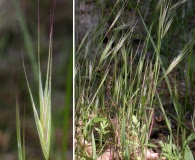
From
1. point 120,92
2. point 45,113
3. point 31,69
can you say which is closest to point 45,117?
point 45,113

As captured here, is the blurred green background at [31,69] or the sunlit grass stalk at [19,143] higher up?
the blurred green background at [31,69]

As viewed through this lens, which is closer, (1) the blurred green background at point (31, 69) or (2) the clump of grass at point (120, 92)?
(1) the blurred green background at point (31, 69)

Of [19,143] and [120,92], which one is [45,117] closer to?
[19,143]

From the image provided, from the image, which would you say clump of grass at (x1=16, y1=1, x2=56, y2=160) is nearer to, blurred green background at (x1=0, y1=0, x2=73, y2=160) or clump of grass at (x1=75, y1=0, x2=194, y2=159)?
blurred green background at (x1=0, y1=0, x2=73, y2=160)

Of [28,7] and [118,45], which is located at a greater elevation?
[28,7]

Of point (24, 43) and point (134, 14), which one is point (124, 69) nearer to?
point (134, 14)

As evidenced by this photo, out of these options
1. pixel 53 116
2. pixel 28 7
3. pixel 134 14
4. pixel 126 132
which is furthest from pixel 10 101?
Answer: pixel 134 14

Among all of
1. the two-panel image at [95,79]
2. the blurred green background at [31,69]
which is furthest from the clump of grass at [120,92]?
the blurred green background at [31,69]

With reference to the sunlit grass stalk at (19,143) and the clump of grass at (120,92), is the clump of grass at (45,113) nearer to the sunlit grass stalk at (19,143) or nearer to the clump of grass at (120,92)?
the sunlit grass stalk at (19,143)
